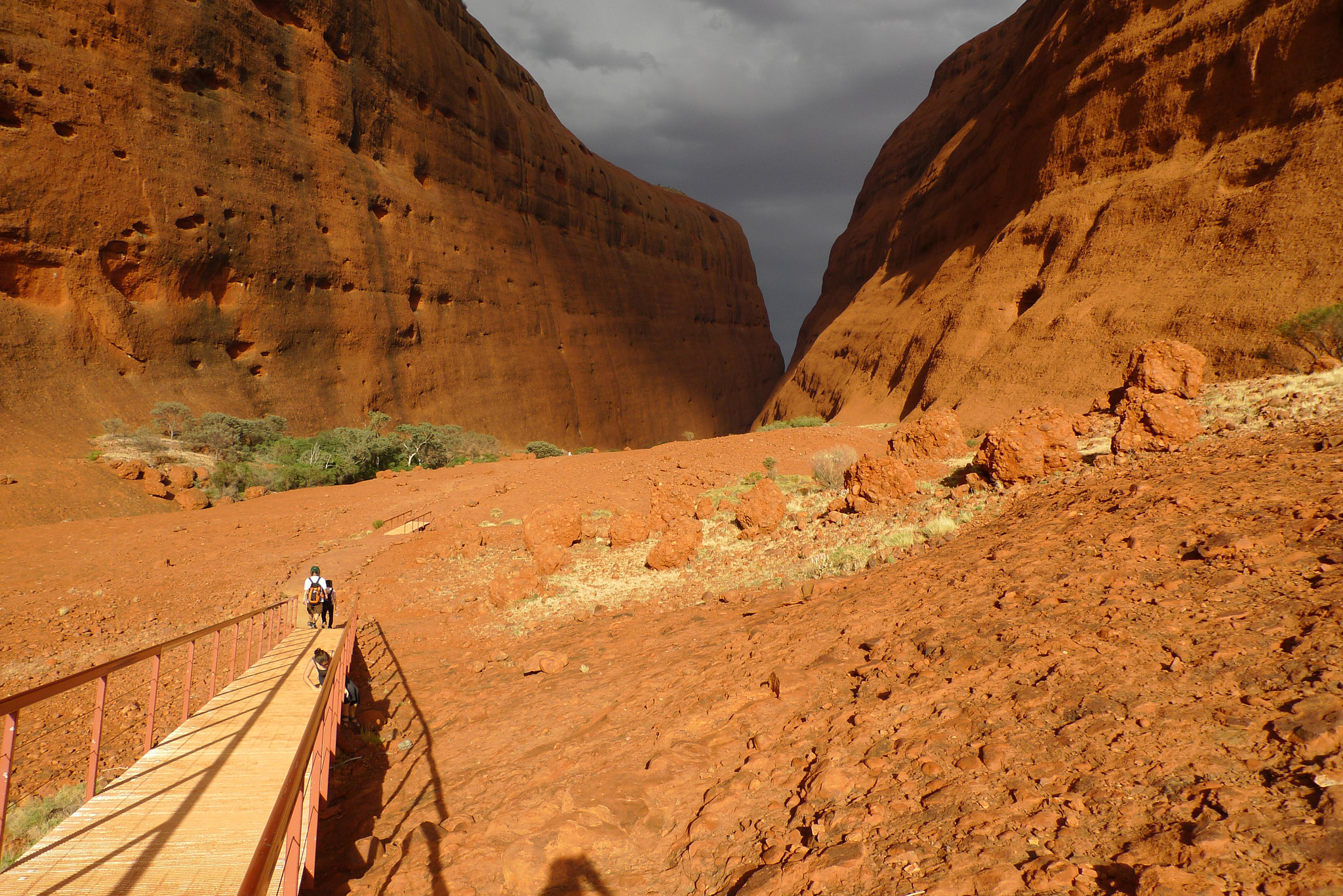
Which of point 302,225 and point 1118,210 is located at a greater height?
point 302,225

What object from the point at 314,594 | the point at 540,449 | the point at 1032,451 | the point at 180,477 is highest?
the point at 1032,451

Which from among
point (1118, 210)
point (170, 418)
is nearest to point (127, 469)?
point (170, 418)

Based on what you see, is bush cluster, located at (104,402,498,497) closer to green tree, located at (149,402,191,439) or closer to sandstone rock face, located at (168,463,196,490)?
green tree, located at (149,402,191,439)

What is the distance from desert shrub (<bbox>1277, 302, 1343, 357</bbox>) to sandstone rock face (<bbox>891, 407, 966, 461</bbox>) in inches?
244

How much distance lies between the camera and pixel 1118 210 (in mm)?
18203

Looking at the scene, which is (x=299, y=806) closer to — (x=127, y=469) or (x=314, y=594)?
(x=314, y=594)

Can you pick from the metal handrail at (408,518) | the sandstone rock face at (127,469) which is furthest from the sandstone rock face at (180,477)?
the metal handrail at (408,518)

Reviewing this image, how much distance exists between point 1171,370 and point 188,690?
38.4 ft

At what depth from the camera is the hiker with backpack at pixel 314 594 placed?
26.0ft

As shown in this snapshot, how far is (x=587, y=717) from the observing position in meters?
5.29

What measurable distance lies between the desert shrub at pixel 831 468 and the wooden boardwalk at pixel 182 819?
32.0 feet

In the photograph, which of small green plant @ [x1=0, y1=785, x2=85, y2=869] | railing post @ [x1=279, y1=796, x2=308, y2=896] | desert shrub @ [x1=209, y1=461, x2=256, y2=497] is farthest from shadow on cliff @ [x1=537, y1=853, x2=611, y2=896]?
desert shrub @ [x1=209, y1=461, x2=256, y2=497]

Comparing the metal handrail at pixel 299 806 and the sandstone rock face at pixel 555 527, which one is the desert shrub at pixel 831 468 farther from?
the metal handrail at pixel 299 806

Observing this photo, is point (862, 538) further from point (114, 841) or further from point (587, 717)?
point (114, 841)
